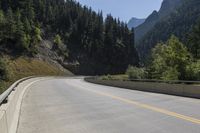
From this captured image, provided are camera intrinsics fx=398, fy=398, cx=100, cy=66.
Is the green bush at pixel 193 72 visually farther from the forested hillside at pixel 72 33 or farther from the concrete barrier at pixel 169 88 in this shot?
the forested hillside at pixel 72 33

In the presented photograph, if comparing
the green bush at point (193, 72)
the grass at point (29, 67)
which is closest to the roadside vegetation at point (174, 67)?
the green bush at point (193, 72)

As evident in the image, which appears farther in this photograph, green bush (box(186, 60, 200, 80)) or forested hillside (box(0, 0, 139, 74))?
forested hillside (box(0, 0, 139, 74))

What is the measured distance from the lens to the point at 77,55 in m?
145

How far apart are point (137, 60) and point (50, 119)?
6689 inches

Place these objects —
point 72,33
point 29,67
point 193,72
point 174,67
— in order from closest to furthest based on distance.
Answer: point 193,72 → point 174,67 → point 29,67 → point 72,33

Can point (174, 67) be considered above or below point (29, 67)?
below

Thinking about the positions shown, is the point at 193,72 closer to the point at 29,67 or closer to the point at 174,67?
the point at 174,67

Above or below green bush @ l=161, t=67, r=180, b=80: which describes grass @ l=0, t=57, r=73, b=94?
above

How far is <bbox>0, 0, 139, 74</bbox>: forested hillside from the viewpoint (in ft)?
382

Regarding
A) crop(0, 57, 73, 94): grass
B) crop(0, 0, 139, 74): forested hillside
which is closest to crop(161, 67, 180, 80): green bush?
crop(0, 57, 73, 94): grass

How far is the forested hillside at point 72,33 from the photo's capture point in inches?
4584

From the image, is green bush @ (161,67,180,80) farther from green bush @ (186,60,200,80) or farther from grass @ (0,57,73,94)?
grass @ (0,57,73,94)

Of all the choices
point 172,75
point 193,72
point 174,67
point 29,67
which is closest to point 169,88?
point 172,75

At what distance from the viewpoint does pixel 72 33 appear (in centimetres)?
16125
